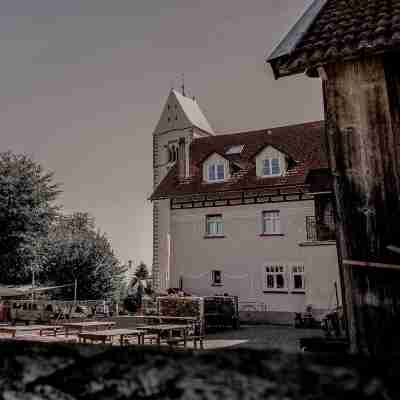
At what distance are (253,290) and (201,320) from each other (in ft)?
25.9

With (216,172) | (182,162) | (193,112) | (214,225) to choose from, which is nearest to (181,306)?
(214,225)

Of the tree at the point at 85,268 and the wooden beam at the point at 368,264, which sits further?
the tree at the point at 85,268

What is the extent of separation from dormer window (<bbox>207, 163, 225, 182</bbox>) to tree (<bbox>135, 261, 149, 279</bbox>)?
32.3 m

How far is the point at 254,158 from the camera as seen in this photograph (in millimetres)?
26312

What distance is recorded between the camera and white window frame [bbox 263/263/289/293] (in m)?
23.7

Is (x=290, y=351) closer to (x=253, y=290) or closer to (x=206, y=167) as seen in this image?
(x=253, y=290)

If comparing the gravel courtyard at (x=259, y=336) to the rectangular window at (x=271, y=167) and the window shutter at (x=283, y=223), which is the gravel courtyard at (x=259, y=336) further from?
the rectangular window at (x=271, y=167)

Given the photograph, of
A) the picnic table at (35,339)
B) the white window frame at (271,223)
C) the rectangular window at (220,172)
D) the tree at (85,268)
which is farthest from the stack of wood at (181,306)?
the tree at (85,268)

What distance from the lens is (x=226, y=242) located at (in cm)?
2539

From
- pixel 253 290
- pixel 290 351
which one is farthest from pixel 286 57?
pixel 253 290

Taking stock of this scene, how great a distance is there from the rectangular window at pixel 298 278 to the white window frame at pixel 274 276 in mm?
421

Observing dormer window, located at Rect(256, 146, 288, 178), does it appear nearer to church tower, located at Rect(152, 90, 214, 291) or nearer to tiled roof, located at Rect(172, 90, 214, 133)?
church tower, located at Rect(152, 90, 214, 291)

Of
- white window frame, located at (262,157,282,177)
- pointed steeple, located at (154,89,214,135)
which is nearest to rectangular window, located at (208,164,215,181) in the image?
white window frame, located at (262,157,282,177)

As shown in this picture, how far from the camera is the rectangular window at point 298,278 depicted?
23.4m
